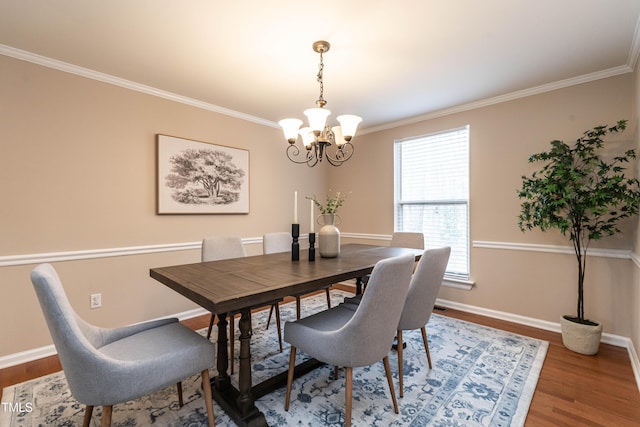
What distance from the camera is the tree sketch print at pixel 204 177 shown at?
3.15 m

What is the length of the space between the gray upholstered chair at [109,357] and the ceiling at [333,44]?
1.72m

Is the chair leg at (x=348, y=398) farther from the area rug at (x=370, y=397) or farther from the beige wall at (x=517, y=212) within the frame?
the beige wall at (x=517, y=212)

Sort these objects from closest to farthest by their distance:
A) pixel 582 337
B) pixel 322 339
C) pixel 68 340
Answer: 1. pixel 68 340
2. pixel 322 339
3. pixel 582 337

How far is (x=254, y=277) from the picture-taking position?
170 cm

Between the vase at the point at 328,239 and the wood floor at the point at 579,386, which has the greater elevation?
the vase at the point at 328,239

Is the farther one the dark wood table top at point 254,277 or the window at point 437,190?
the window at point 437,190

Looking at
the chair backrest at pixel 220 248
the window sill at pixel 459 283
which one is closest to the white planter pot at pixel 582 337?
the window sill at pixel 459 283

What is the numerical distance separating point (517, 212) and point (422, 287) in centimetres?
187

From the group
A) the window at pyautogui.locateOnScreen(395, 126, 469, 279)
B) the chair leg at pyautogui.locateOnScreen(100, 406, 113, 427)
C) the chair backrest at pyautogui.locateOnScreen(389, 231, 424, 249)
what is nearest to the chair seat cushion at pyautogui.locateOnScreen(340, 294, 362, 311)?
the chair backrest at pyautogui.locateOnScreen(389, 231, 424, 249)

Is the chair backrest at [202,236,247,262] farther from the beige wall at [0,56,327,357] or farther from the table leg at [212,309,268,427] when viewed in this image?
the table leg at [212,309,268,427]

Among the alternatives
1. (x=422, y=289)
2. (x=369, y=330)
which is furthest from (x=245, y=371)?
(x=422, y=289)

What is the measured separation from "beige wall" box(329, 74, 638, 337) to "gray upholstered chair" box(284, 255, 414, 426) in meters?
2.20

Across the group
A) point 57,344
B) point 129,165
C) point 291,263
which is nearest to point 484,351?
point 291,263

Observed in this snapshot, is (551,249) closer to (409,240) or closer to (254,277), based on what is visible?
(409,240)
